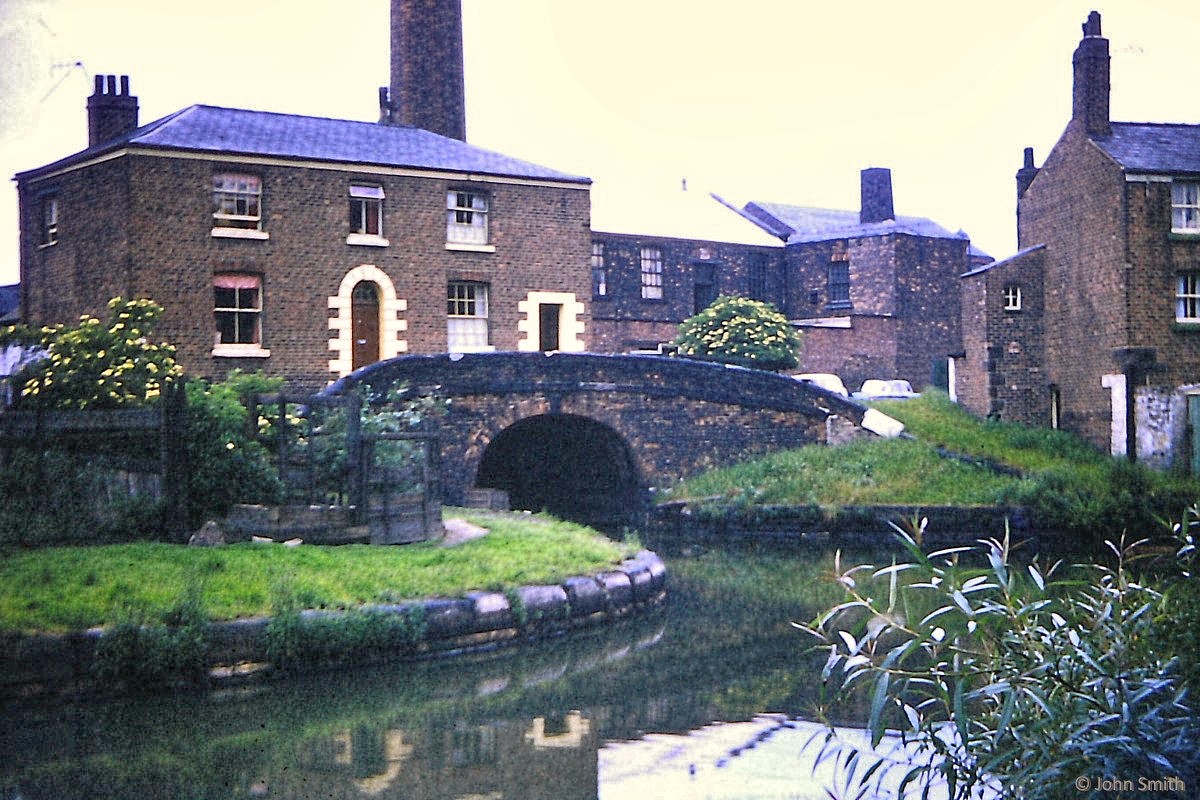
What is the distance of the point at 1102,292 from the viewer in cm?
2069

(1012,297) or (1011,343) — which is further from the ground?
(1012,297)

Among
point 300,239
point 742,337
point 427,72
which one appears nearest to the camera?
point 300,239

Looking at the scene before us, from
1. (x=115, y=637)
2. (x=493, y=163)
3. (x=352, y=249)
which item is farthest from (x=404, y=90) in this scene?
(x=115, y=637)

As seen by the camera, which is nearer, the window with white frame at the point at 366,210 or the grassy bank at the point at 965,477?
the grassy bank at the point at 965,477

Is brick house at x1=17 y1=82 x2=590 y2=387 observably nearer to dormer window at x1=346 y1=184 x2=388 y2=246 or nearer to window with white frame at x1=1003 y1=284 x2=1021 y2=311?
dormer window at x1=346 y1=184 x2=388 y2=246

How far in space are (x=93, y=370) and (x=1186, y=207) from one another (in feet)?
52.6

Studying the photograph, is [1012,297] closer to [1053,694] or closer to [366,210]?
[366,210]

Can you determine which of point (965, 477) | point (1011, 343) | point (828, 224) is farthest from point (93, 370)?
point (828, 224)

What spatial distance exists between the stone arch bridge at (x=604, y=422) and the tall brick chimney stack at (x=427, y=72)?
22.4 feet

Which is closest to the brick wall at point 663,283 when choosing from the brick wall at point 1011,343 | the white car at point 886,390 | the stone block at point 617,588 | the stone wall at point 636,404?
the white car at point 886,390

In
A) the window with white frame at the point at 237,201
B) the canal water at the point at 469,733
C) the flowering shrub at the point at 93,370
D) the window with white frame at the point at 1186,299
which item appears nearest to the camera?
the canal water at the point at 469,733

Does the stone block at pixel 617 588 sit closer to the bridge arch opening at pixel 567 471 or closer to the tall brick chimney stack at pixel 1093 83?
the bridge arch opening at pixel 567 471

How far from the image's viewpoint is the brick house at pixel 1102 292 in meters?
19.9

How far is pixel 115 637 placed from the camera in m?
8.39
